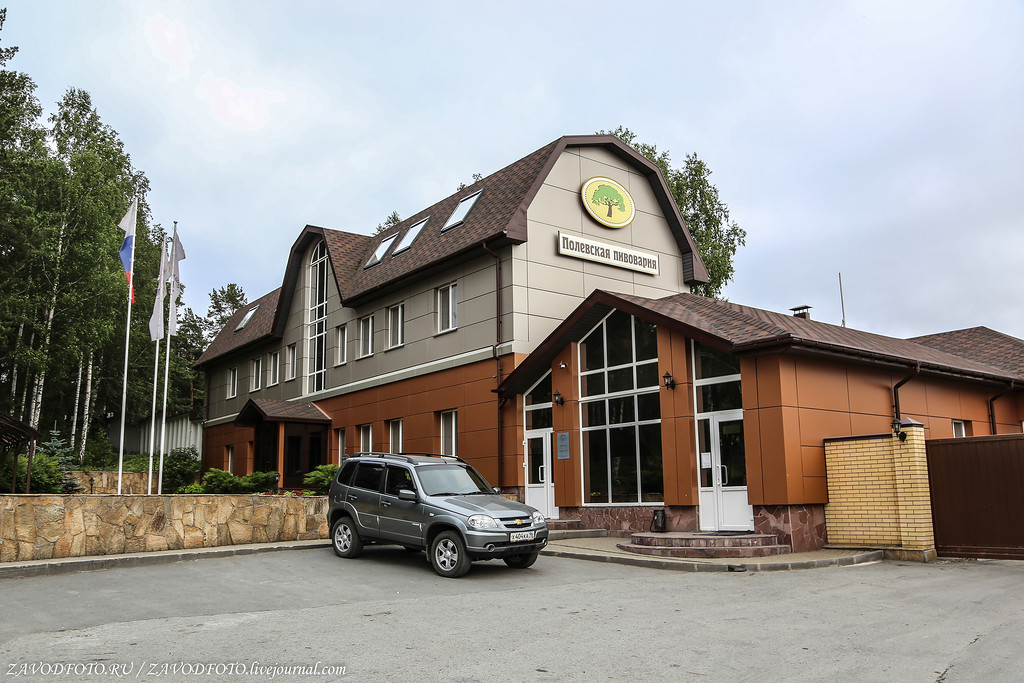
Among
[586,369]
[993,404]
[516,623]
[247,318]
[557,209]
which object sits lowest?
[516,623]

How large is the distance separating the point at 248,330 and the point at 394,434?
13156 millimetres

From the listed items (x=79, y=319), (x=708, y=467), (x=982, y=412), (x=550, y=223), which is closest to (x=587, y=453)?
(x=708, y=467)

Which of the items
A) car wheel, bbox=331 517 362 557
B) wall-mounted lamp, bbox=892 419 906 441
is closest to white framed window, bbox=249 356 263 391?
car wheel, bbox=331 517 362 557

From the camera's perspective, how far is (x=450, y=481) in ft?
45.1

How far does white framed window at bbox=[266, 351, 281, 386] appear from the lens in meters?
32.2

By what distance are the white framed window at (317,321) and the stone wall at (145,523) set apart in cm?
1220

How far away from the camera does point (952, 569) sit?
1312cm

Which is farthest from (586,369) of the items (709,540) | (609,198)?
(609,198)

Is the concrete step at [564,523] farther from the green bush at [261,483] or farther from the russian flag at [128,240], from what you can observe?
the russian flag at [128,240]

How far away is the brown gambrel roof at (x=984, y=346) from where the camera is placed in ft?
76.4

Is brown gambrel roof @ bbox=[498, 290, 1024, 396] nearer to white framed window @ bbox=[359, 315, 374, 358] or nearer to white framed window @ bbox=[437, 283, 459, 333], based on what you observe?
white framed window @ bbox=[437, 283, 459, 333]

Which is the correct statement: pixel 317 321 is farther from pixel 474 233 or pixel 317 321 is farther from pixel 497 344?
pixel 497 344

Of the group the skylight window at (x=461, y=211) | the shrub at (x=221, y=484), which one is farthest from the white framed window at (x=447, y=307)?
the shrub at (x=221, y=484)

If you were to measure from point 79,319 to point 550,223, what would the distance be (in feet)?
59.0
